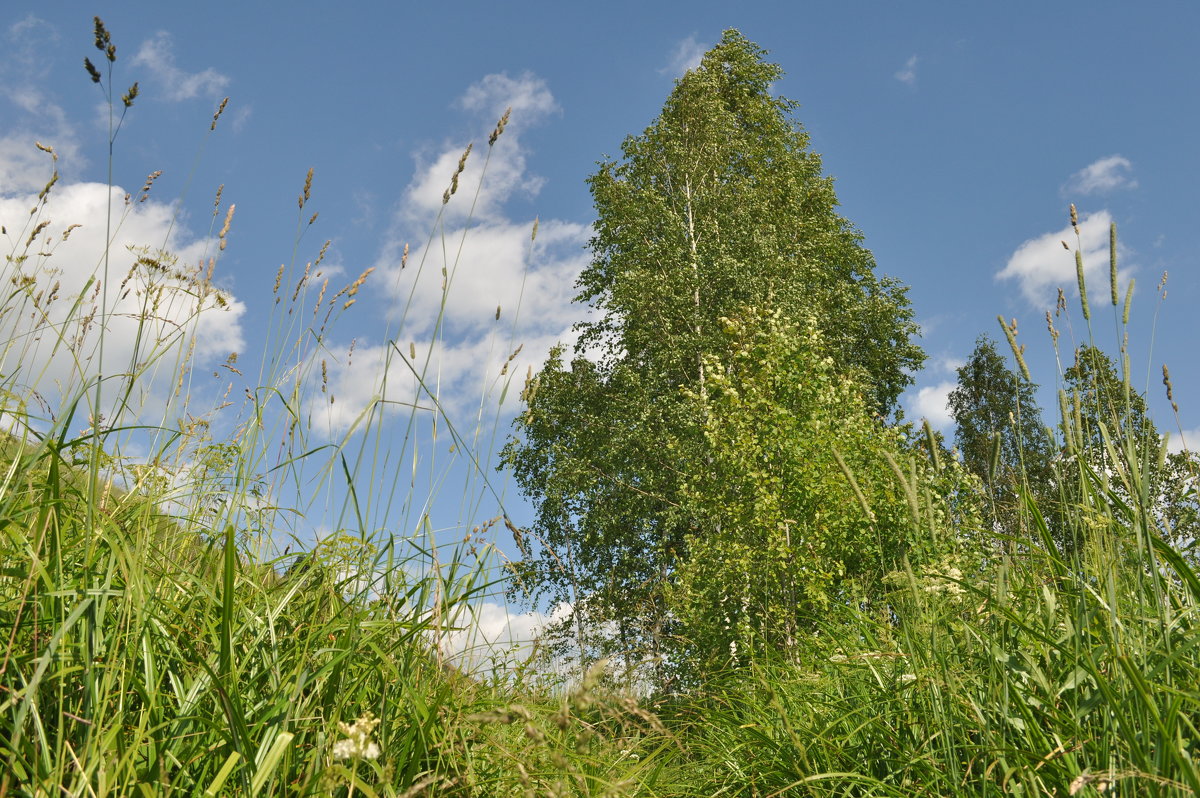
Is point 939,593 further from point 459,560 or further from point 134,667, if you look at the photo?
point 134,667

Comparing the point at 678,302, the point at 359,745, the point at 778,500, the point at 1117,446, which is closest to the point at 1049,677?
the point at 1117,446

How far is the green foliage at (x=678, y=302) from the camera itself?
43.9 ft

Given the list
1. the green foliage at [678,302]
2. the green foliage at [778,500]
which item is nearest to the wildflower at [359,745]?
the green foliage at [778,500]

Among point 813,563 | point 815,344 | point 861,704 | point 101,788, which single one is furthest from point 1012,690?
point 815,344

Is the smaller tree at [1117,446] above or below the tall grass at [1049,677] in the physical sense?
above

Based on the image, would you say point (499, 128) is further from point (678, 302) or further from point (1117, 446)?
point (678, 302)

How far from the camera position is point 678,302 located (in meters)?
13.7

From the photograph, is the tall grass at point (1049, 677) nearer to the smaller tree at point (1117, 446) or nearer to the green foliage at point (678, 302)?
the smaller tree at point (1117, 446)

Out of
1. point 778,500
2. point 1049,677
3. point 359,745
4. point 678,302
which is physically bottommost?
point 359,745

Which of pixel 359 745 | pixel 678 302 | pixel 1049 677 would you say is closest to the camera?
pixel 359 745

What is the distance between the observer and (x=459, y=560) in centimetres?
242

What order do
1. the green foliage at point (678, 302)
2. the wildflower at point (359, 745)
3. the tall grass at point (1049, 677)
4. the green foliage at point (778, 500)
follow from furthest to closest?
the green foliage at point (678, 302)
the green foliage at point (778, 500)
the tall grass at point (1049, 677)
the wildflower at point (359, 745)

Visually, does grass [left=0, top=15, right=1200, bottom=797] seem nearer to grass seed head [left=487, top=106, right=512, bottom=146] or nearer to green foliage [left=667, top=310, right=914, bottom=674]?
grass seed head [left=487, top=106, right=512, bottom=146]

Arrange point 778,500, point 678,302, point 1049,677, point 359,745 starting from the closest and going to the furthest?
point 359,745
point 1049,677
point 778,500
point 678,302
